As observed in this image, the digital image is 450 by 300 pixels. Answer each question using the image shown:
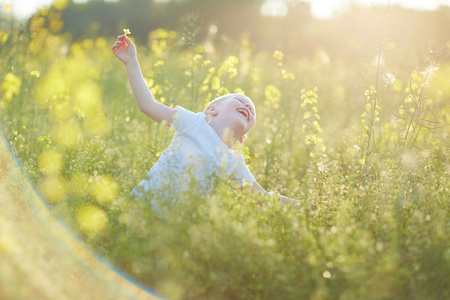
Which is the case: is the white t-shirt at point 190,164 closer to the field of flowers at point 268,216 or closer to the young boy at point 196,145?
the young boy at point 196,145

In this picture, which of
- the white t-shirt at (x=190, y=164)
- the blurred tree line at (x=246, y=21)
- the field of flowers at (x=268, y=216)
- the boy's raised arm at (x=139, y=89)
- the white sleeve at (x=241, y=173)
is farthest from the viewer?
the blurred tree line at (x=246, y=21)

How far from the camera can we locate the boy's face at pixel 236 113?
290cm

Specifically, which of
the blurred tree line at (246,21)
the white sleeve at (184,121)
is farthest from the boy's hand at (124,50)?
the blurred tree line at (246,21)

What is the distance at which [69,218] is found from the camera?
2832mm

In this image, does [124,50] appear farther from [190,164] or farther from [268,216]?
[268,216]

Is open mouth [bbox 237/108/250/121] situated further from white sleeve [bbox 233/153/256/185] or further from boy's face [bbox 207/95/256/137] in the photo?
white sleeve [bbox 233/153/256/185]

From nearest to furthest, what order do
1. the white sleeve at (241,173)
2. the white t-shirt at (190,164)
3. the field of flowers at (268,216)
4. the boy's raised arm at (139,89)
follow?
the field of flowers at (268,216) < the white t-shirt at (190,164) < the white sleeve at (241,173) < the boy's raised arm at (139,89)

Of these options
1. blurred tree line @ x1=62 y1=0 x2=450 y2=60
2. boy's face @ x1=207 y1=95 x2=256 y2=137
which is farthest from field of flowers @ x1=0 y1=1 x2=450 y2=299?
blurred tree line @ x1=62 y1=0 x2=450 y2=60

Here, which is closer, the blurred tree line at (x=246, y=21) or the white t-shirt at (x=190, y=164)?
the white t-shirt at (x=190, y=164)

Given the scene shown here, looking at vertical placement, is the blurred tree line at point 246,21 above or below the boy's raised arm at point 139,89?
above

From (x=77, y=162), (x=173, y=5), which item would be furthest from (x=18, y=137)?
(x=173, y=5)

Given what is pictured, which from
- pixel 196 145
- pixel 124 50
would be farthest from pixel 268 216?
pixel 124 50

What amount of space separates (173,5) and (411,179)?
1425cm

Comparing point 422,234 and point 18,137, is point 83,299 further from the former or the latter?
point 18,137
